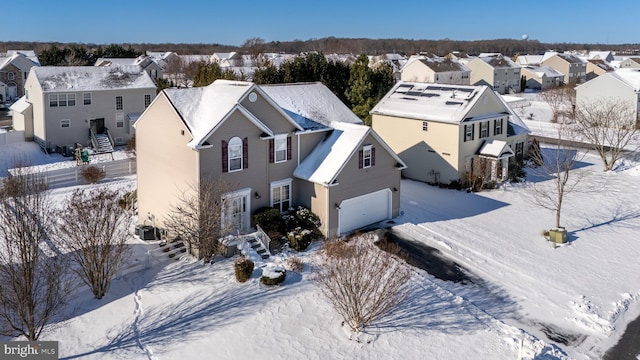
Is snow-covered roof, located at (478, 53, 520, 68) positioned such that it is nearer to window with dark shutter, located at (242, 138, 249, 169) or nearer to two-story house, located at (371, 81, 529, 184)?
two-story house, located at (371, 81, 529, 184)

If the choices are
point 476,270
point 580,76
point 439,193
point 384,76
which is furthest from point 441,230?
point 580,76

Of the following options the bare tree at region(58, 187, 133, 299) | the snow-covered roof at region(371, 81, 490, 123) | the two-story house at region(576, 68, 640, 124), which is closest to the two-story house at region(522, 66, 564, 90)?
the two-story house at region(576, 68, 640, 124)

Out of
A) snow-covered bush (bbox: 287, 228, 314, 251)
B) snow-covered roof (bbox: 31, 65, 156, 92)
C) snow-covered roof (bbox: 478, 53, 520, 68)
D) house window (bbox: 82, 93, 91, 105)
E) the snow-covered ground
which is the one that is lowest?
the snow-covered ground

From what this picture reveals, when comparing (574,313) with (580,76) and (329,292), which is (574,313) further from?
(580,76)

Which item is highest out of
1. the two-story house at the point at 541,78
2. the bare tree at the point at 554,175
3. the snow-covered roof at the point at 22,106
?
the two-story house at the point at 541,78

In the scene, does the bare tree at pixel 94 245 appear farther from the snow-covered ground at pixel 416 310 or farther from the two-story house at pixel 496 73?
the two-story house at pixel 496 73

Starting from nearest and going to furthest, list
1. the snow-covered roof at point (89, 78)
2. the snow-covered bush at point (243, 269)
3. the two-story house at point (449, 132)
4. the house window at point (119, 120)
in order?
the snow-covered bush at point (243, 269) → the two-story house at point (449, 132) → the snow-covered roof at point (89, 78) → the house window at point (119, 120)

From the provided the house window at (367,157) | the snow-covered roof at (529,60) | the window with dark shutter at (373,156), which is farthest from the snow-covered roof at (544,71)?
the house window at (367,157)

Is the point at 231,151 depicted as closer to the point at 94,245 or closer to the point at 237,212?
the point at 237,212
